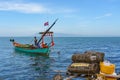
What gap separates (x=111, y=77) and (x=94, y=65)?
1749 mm

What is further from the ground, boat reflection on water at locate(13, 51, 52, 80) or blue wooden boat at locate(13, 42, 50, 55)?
blue wooden boat at locate(13, 42, 50, 55)

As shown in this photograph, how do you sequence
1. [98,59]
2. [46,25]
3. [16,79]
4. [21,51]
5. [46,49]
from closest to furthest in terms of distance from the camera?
[98,59] < [16,79] < [46,25] < [46,49] < [21,51]

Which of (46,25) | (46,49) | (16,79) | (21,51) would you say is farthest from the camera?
(21,51)

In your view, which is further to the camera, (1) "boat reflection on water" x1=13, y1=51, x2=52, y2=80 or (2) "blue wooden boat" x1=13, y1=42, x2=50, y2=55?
(2) "blue wooden boat" x1=13, y1=42, x2=50, y2=55

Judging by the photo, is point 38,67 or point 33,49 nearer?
point 38,67

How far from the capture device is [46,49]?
230 ft

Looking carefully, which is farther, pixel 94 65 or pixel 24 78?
pixel 24 78

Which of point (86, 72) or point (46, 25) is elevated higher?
point (46, 25)

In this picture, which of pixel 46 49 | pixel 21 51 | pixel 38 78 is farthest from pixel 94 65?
pixel 21 51

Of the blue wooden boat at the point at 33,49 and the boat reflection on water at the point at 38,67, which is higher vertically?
the blue wooden boat at the point at 33,49

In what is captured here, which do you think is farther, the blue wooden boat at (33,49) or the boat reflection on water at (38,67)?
the blue wooden boat at (33,49)

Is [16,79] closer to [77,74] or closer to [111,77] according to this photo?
[77,74]

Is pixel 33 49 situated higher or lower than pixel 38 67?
higher

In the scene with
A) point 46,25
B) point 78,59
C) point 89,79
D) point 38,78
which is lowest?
point 38,78
